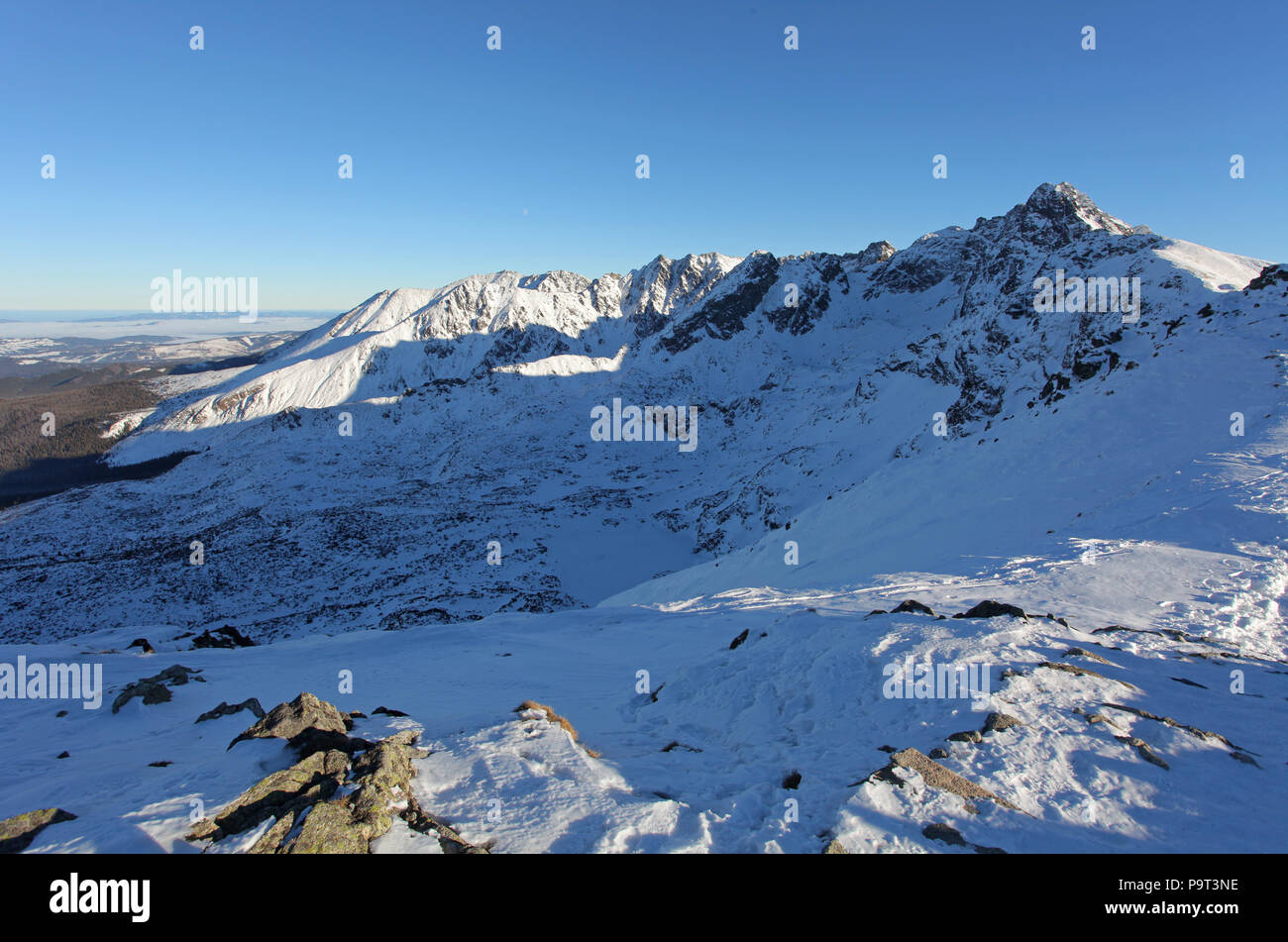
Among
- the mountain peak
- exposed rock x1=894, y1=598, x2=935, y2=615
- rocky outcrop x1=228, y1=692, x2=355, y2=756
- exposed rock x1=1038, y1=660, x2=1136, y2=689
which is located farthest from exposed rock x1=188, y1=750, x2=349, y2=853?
the mountain peak

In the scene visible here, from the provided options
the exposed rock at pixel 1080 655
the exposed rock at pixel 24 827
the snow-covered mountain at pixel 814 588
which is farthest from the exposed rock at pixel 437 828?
the exposed rock at pixel 1080 655

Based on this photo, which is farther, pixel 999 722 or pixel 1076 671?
pixel 1076 671

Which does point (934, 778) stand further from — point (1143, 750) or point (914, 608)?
point (914, 608)

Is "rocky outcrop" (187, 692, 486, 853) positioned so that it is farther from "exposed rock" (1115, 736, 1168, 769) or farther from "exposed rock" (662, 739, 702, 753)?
"exposed rock" (1115, 736, 1168, 769)

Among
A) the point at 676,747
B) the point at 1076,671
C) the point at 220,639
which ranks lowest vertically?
the point at 220,639

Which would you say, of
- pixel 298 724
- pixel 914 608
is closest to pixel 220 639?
pixel 298 724

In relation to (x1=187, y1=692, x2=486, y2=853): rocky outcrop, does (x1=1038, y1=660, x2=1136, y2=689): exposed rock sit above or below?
below
